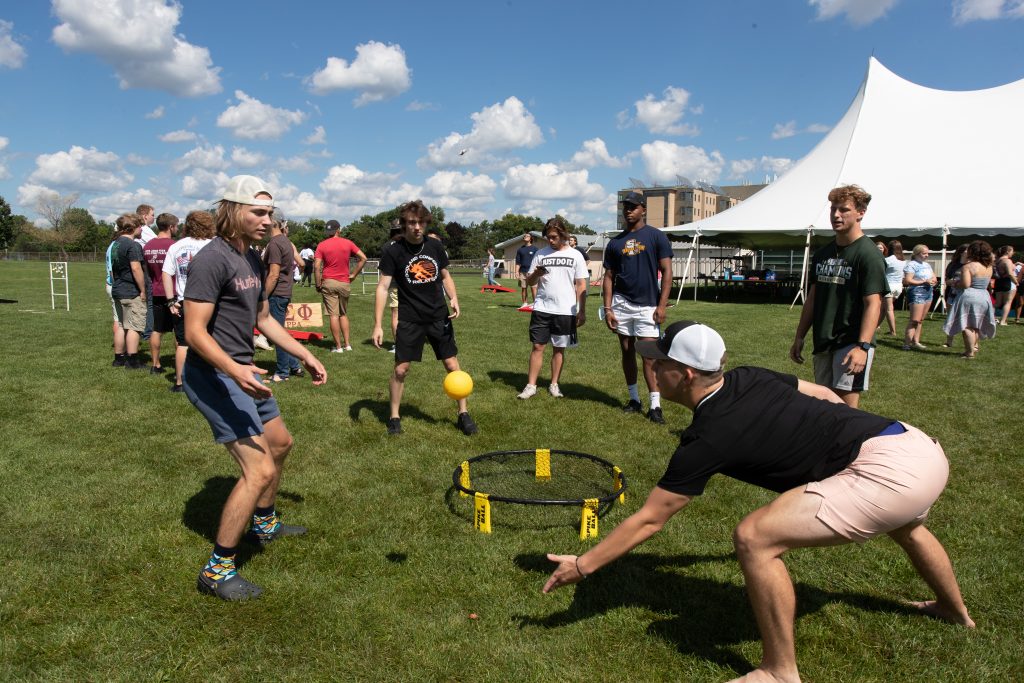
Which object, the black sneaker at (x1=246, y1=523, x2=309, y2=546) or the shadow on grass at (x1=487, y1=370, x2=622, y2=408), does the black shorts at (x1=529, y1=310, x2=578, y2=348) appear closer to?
the shadow on grass at (x1=487, y1=370, x2=622, y2=408)

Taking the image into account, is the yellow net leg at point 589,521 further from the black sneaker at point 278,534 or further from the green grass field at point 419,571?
the black sneaker at point 278,534

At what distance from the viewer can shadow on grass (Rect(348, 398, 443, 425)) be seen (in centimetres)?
740

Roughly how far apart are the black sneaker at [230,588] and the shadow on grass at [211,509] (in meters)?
0.36

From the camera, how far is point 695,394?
300 centimetres

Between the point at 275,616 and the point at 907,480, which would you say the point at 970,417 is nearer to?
the point at 907,480

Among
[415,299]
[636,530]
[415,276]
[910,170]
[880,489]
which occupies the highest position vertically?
[910,170]

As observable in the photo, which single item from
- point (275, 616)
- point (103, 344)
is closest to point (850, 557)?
point (275, 616)

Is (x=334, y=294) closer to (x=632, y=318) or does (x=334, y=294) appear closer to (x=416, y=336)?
(x=416, y=336)

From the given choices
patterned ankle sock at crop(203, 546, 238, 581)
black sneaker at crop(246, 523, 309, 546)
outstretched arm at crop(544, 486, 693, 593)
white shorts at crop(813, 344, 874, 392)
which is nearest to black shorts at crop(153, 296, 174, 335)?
black sneaker at crop(246, 523, 309, 546)

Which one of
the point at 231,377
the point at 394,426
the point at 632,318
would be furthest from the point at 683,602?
the point at 632,318

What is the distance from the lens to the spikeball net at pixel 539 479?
15.5 feet

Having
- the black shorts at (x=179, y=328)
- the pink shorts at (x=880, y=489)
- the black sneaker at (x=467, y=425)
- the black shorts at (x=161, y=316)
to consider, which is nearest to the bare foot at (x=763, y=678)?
the pink shorts at (x=880, y=489)

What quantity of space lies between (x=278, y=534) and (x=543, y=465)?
2.18 metres

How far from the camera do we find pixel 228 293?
3.66m
